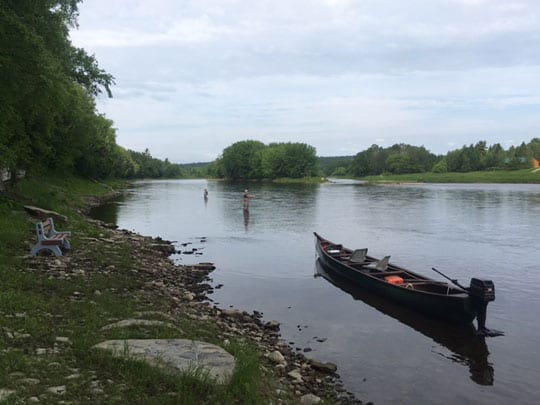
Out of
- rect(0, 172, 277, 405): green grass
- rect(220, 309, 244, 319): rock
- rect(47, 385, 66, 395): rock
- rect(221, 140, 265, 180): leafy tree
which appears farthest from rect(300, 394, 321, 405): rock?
rect(221, 140, 265, 180): leafy tree

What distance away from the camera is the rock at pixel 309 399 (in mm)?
7869

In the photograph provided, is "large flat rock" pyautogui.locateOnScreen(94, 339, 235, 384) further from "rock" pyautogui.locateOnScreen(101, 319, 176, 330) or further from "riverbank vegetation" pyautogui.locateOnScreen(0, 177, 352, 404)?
"rock" pyautogui.locateOnScreen(101, 319, 176, 330)

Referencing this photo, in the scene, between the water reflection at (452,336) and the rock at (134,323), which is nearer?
the rock at (134,323)

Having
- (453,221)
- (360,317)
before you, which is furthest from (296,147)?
(360,317)

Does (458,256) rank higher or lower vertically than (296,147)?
lower

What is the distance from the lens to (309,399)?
8.04 meters

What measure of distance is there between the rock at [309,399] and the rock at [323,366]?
2.07m

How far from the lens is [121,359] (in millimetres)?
6527

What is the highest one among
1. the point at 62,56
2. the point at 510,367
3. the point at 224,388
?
the point at 62,56

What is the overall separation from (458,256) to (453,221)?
1505 centimetres

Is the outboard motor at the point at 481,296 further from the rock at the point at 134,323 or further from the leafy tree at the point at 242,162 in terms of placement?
the leafy tree at the point at 242,162

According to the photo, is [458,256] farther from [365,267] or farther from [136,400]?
[136,400]

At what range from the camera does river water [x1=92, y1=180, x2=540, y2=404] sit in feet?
34.9

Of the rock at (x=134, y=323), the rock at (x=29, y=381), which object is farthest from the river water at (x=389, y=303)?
the rock at (x=29, y=381)
